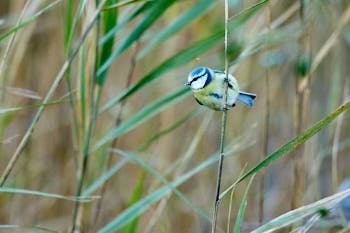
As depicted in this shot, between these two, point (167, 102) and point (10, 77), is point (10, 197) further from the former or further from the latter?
point (167, 102)

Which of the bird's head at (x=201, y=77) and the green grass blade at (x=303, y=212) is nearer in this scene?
the green grass blade at (x=303, y=212)

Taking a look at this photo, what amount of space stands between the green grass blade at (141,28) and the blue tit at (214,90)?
23 centimetres

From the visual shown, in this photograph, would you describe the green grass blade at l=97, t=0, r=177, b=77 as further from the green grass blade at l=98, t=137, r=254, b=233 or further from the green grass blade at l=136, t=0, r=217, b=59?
the green grass blade at l=98, t=137, r=254, b=233

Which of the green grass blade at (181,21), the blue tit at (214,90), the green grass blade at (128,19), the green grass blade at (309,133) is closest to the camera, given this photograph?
the green grass blade at (309,133)

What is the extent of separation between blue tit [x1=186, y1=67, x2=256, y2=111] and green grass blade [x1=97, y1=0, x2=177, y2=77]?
0.75ft

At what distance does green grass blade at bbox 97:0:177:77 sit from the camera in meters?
0.94

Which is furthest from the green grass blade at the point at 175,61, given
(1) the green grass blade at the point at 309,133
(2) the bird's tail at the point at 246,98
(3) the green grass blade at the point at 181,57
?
(1) the green grass blade at the point at 309,133

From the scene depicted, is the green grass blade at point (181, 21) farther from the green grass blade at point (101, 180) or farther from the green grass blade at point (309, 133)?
the green grass blade at point (309, 133)

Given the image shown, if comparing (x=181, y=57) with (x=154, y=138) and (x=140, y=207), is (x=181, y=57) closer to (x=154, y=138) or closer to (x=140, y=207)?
(x=154, y=138)

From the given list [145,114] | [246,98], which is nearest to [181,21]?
[145,114]

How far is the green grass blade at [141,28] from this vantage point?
94 centimetres

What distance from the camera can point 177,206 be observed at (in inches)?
77.7

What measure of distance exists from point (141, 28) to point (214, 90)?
0.98 feet

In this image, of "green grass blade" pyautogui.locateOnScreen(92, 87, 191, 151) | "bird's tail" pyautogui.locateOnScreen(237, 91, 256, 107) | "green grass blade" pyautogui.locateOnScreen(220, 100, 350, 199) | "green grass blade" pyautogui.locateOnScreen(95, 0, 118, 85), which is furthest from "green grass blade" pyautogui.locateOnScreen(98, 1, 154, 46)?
"green grass blade" pyautogui.locateOnScreen(220, 100, 350, 199)
